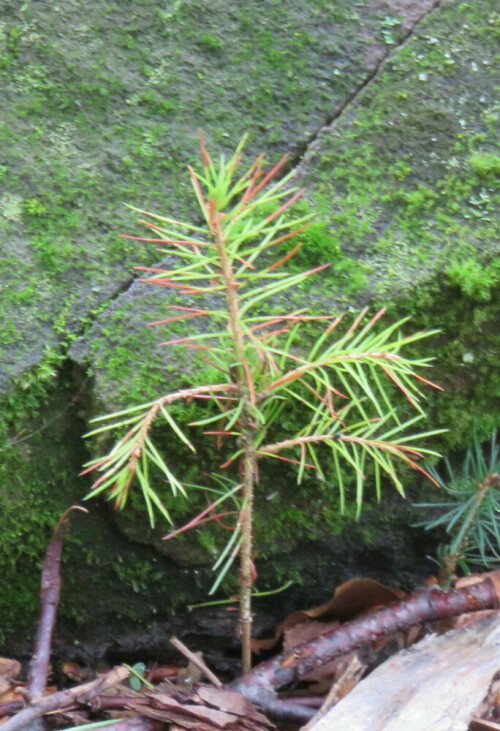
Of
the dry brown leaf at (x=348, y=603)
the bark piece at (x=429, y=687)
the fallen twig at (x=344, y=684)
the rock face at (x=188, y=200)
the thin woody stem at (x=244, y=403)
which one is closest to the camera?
the thin woody stem at (x=244, y=403)

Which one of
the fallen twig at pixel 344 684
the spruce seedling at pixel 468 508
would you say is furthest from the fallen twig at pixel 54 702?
the spruce seedling at pixel 468 508

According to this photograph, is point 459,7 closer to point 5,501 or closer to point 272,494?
point 272,494

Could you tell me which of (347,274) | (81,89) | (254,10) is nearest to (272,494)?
(347,274)

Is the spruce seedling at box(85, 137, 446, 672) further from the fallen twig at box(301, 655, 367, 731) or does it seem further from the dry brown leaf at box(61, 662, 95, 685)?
the dry brown leaf at box(61, 662, 95, 685)

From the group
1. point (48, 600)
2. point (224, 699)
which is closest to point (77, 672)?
point (48, 600)

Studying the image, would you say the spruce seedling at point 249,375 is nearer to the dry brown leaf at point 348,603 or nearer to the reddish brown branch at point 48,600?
the reddish brown branch at point 48,600

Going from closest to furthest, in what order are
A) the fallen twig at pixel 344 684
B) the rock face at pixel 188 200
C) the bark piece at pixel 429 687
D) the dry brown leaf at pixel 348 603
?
the bark piece at pixel 429 687, the fallen twig at pixel 344 684, the rock face at pixel 188 200, the dry brown leaf at pixel 348 603

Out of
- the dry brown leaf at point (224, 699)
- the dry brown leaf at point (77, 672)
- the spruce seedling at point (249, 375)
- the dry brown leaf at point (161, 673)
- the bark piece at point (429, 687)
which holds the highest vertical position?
the spruce seedling at point (249, 375)
